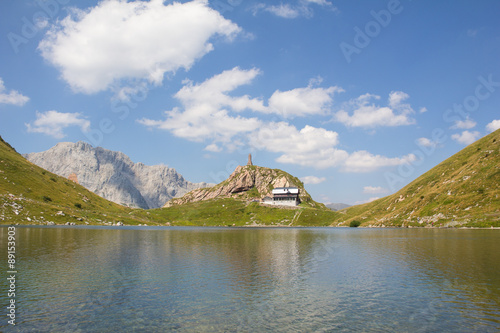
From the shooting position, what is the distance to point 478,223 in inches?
6614

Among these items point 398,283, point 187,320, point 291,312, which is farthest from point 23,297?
point 398,283

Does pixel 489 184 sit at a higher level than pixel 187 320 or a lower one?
higher

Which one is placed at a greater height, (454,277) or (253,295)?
(253,295)

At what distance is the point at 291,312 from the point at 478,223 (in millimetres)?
188135

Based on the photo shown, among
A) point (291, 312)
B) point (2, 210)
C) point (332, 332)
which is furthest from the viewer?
point (2, 210)

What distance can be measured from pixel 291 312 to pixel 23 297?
3144 cm

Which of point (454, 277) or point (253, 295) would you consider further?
point (454, 277)

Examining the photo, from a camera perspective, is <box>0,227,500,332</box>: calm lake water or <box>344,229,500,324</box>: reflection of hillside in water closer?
<box>0,227,500,332</box>: calm lake water

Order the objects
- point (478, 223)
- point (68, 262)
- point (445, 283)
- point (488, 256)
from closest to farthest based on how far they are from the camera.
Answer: point (445, 283), point (68, 262), point (488, 256), point (478, 223)

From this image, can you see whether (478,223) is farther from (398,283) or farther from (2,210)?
(2,210)

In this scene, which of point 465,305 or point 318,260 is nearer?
point 465,305

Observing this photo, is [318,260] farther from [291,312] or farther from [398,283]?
[291,312]

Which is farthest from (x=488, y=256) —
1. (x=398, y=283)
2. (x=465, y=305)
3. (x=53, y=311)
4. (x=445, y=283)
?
(x=53, y=311)

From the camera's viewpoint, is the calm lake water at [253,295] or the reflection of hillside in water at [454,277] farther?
the reflection of hillside in water at [454,277]
